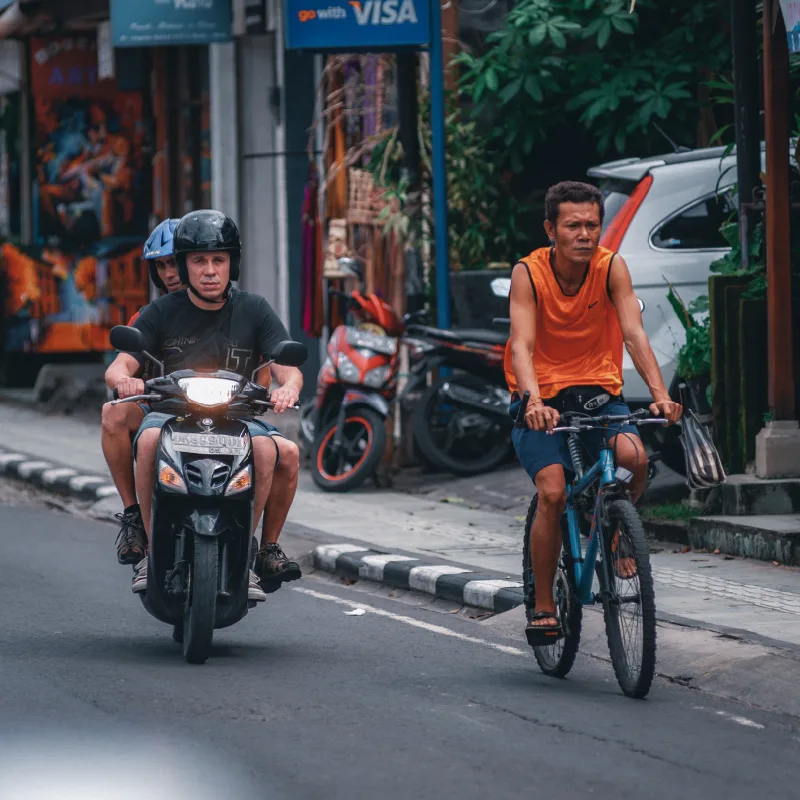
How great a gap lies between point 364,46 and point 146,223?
31.0 ft

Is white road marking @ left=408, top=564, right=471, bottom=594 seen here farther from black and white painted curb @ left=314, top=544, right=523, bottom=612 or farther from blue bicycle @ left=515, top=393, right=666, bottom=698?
blue bicycle @ left=515, top=393, right=666, bottom=698

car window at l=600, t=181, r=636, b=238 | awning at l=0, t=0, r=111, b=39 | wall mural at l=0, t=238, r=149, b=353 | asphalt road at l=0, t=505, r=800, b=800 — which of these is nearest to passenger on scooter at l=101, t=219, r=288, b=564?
asphalt road at l=0, t=505, r=800, b=800

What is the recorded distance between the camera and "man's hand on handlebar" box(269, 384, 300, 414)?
763cm

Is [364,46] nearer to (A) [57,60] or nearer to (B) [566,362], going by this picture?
(B) [566,362]

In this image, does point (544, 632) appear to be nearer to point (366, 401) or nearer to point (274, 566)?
point (274, 566)

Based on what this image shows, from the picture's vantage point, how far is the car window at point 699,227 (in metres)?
12.1

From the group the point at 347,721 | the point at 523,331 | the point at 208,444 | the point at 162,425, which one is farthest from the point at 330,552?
the point at 347,721

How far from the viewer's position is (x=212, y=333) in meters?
8.05

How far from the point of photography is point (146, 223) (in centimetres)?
2323

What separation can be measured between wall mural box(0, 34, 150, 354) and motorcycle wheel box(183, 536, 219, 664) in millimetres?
16038

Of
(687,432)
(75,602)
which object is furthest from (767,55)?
(75,602)

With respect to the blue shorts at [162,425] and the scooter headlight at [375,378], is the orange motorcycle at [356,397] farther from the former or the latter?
the blue shorts at [162,425]

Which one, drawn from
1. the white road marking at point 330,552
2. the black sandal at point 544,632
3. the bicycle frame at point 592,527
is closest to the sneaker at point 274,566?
the black sandal at point 544,632

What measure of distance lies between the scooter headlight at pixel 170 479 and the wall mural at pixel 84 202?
16.0 metres
